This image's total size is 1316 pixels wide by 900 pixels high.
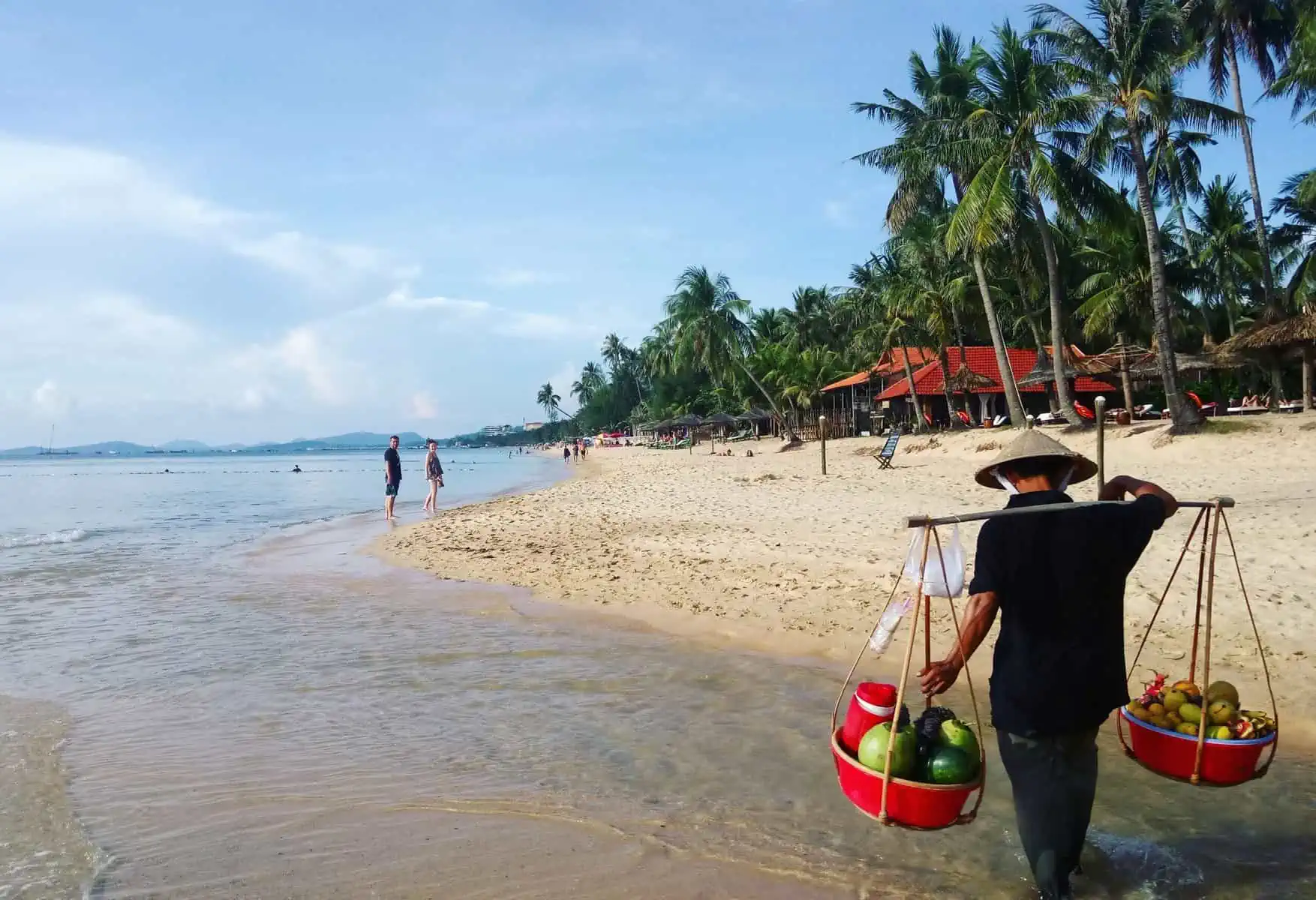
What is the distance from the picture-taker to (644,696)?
6133 millimetres

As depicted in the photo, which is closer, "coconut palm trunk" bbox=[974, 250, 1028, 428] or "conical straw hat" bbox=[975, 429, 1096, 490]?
"conical straw hat" bbox=[975, 429, 1096, 490]

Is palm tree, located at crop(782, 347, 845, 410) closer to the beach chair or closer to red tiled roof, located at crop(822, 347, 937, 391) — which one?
red tiled roof, located at crop(822, 347, 937, 391)

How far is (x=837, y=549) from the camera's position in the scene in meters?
9.97

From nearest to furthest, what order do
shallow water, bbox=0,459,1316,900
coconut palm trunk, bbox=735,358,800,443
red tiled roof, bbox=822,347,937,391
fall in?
1. shallow water, bbox=0,459,1316,900
2. coconut palm trunk, bbox=735,358,800,443
3. red tiled roof, bbox=822,347,937,391

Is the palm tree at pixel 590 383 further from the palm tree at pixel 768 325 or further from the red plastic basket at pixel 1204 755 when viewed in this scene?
the red plastic basket at pixel 1204 755

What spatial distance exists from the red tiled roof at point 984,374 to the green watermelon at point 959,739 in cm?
3583

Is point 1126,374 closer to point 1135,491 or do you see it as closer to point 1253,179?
point 1253,179

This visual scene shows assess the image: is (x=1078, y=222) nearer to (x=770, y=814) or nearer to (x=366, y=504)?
(x=366, y=504)

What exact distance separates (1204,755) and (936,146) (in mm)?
25253

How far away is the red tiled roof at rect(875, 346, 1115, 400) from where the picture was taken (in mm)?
38281

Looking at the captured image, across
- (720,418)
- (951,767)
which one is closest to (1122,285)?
(951,767)

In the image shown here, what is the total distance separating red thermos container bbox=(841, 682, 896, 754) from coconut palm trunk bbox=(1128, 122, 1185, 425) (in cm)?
1973

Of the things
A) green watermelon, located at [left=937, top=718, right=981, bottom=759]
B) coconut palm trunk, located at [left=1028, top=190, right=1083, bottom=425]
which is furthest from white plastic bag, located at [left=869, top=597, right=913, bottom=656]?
coconut palm trunk, located at [left=1028, top=190, right=1083, bottom=425]

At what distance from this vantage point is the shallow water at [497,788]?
3.71 m
